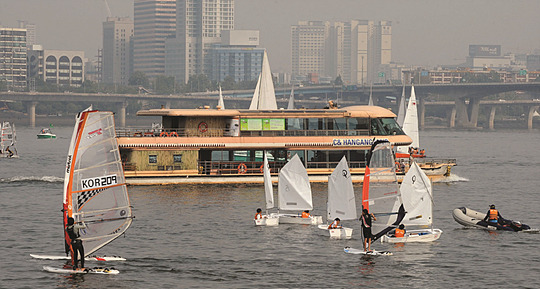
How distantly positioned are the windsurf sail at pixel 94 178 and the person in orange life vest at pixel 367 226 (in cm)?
1070

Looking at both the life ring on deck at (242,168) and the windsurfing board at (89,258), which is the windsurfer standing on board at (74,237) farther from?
the life ring on deck at (242,168)

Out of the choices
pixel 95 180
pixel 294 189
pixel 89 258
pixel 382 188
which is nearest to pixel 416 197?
pixel 382 188

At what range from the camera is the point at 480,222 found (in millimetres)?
47312

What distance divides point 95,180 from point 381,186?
13.2 m

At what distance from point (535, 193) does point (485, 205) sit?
1179 cm

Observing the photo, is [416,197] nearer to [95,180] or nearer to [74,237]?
[95,180]

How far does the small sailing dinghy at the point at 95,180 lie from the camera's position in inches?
1265

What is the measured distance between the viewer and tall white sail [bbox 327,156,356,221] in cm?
4538

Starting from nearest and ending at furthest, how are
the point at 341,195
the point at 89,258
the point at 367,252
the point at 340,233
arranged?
1. the point at 89,258
2. the point at 367,252
3. the point at 340,233
4. the point at 341,195

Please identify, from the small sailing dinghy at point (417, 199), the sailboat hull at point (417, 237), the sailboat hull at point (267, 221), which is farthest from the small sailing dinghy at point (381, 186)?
the sailboat hull at point (267, 221)

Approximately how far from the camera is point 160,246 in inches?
1628

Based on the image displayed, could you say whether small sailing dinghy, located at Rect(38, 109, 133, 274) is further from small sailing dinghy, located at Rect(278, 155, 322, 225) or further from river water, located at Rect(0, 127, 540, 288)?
small sailing dinghy, located at Rect(278, 155, 322, 225)

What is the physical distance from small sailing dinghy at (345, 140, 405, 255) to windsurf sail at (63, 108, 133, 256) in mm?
11257

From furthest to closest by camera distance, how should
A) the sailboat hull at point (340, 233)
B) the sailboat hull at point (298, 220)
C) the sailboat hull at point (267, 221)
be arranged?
the sailboat hull at point (298, 220), the sailboat hull at point (267, 221), the sailboat hull at point (340, 233)
